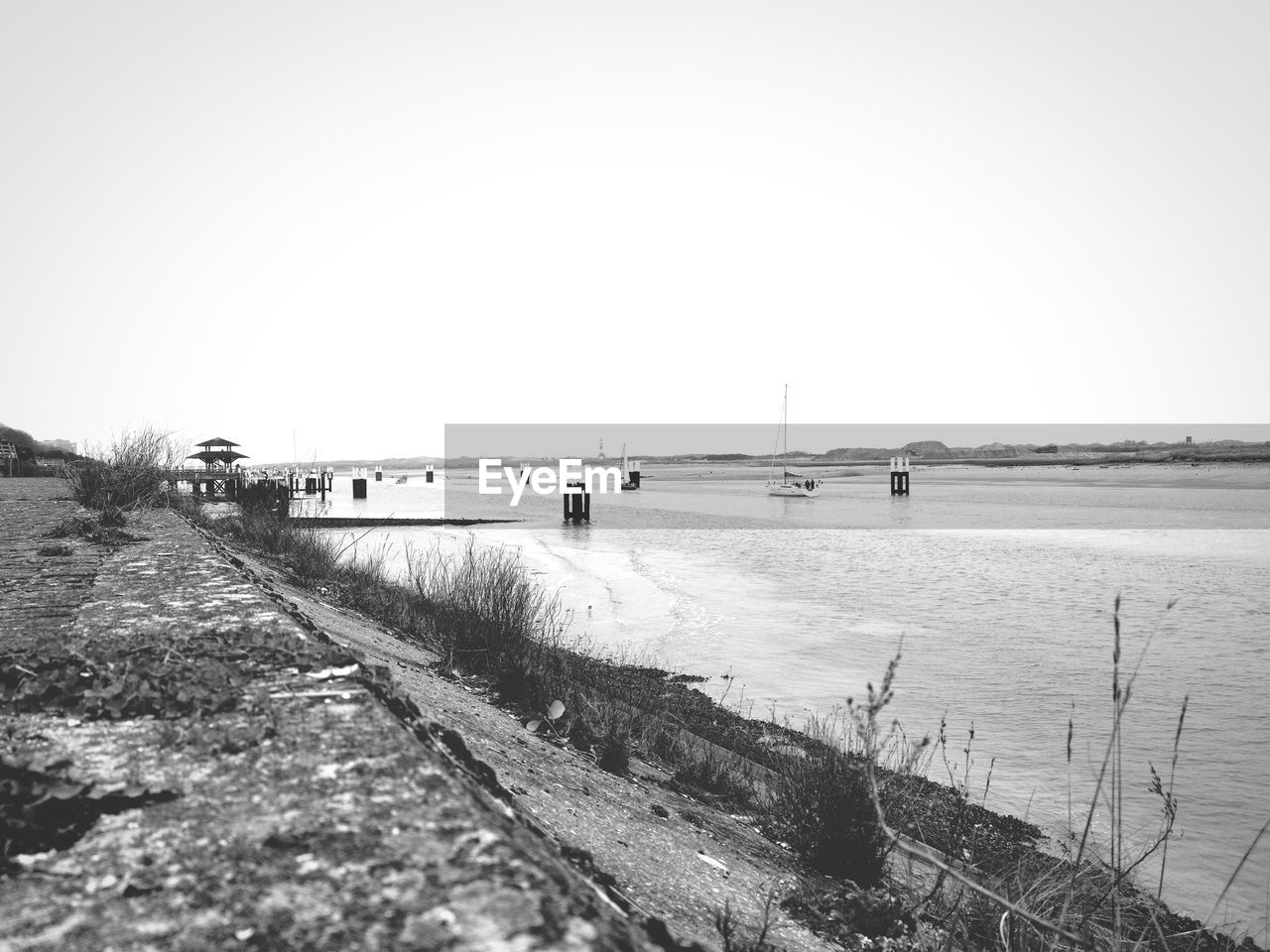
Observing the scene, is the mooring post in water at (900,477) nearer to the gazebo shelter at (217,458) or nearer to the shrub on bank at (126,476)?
Result: the gazebo shelter at (217,458)

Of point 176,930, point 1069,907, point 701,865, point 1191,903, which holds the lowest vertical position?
point 1191,903

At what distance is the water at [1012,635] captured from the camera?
546 cm

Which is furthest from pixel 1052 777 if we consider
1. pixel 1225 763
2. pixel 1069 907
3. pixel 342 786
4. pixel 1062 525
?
pixel 1062 525

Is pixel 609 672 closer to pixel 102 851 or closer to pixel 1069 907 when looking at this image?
pixel 1069 907

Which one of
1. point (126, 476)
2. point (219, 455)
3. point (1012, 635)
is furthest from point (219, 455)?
point (1012, 635)

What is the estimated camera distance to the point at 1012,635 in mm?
10266

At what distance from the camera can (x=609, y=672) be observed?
25.2 feet

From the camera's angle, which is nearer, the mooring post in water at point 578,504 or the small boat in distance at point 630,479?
the mooring post in water at point 578,504

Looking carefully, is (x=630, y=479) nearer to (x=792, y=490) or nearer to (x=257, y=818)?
(x=792, y=490)

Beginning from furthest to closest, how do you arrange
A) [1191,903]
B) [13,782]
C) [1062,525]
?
[1062,525] < [1191,903] < [13,782]

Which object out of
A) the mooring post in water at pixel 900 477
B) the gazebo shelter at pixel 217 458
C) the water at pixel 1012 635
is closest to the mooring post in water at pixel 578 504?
the water at pixel 1012 635

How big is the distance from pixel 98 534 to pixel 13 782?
473 cm

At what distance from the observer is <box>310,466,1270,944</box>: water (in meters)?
5.46

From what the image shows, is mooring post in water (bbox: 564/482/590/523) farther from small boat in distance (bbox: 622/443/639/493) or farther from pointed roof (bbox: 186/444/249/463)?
small boat in distance (bbox: 622/443/639/493)
